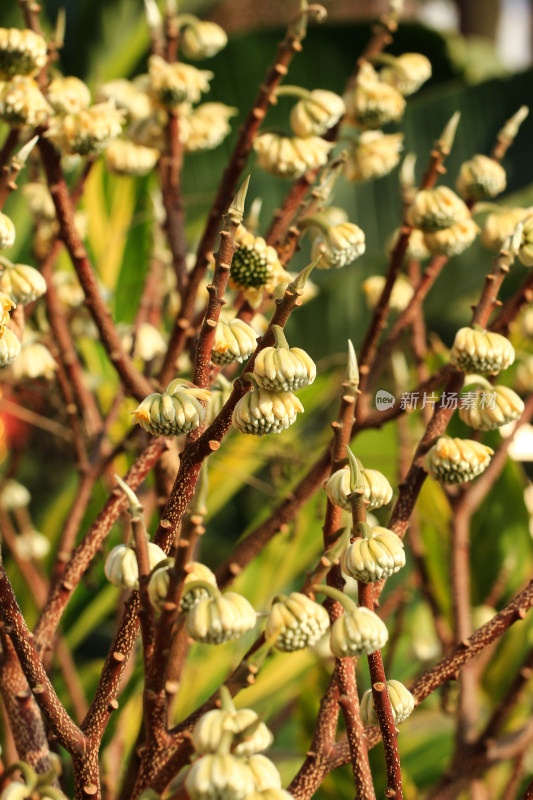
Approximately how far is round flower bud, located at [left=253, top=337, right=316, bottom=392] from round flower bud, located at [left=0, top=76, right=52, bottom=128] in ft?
0.74

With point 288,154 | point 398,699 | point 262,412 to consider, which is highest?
point 288,154

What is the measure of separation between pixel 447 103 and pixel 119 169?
0.67m

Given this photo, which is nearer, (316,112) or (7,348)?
(7,348)

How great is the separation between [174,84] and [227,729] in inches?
15.8

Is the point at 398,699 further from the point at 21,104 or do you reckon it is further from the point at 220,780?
the point at 21,104

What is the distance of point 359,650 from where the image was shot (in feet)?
0.93

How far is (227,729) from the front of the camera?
0.26m

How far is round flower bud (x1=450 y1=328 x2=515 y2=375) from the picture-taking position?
0.38 m

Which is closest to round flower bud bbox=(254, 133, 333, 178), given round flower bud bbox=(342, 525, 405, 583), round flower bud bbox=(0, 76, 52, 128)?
round flower bud bbox=(0, 76, 52, 128)

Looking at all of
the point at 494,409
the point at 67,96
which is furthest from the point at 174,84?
the point at 494,409

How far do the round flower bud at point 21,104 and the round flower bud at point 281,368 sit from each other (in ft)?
0.74

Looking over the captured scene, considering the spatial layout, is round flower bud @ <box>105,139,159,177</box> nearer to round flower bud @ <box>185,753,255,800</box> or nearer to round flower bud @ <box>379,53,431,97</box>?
round flower bud @ <box>379,53,431,97</box>

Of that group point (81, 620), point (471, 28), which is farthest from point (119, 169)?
point (471, 28)

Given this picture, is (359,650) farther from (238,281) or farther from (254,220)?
(254,220)
